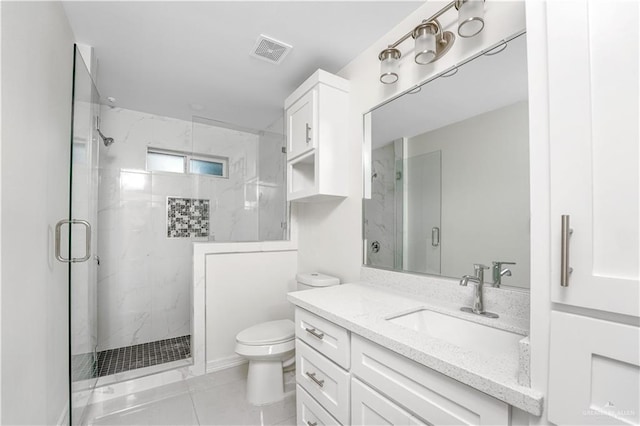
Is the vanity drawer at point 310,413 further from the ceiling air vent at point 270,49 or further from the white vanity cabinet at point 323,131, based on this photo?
the ceiling air vent at point 270,49

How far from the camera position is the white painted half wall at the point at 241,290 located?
235cm

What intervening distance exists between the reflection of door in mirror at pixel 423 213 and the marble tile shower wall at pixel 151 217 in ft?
4.97

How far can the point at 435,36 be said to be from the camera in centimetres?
139

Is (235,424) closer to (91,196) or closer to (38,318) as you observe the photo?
(38,318)

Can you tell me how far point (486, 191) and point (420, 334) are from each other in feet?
2.34

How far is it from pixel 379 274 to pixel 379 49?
1430 mm

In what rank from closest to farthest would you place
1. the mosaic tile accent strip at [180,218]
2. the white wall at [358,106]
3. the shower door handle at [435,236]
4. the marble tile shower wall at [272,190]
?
the white wall at [358,106]
the shower door handle at [435,236]
the marble tile shower wall at [272,190]
the mosaic tile accent strip at [180,218]

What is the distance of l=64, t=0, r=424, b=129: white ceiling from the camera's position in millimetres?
1576

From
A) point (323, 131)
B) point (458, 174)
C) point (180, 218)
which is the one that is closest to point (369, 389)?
point (458, 174)

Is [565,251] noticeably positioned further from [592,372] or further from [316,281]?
[316,281]

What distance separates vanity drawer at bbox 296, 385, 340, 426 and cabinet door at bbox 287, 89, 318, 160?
4.79 feet

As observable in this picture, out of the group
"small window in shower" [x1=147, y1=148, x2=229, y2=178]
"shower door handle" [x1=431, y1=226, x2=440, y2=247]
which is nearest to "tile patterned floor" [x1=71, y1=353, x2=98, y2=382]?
"small window in shower" [x1=147, y1=148, x2=229, y2=178]

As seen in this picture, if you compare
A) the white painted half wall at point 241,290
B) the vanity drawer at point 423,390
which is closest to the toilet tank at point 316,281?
the white painted half wall at point 241,290

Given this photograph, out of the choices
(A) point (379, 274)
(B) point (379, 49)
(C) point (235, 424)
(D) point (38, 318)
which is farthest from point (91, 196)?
(B) point (379, 49)
